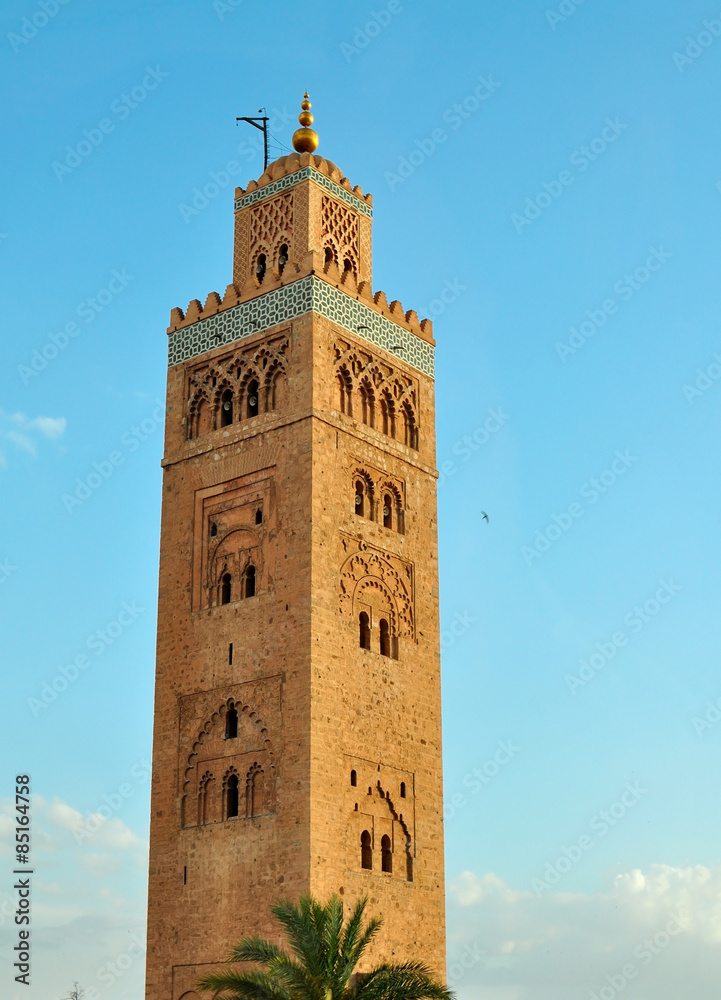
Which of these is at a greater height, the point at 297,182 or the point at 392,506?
the point at 297,182

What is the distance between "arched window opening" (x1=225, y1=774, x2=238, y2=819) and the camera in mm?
22531

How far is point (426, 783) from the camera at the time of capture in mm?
23906

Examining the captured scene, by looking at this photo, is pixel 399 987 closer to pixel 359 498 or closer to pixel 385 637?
pixel 385 637

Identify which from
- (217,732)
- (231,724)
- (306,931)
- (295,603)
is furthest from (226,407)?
(306,931)

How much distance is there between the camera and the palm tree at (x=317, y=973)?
17.5 m

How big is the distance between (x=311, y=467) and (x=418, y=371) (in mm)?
4458

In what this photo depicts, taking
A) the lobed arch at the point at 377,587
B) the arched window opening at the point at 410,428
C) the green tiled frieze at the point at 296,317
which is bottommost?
the lobed arch at the point at 377,587

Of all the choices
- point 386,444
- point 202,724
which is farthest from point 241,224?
point 202,724

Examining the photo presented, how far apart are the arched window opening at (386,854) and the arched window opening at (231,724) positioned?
9.80ft

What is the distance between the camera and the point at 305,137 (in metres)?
27.2

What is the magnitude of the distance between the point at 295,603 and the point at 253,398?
4.28m

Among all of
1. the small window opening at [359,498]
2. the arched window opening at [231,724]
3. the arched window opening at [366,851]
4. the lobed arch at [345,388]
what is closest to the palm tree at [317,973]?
the arched window opening at [366,851]

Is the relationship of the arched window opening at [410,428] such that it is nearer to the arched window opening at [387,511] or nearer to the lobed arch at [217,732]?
the arched window opening at [387,511]

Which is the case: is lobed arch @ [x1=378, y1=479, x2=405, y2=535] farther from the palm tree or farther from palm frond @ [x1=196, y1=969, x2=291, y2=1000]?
palm frond @ [x1=196, y1=969, x2=291, y2=1000]
